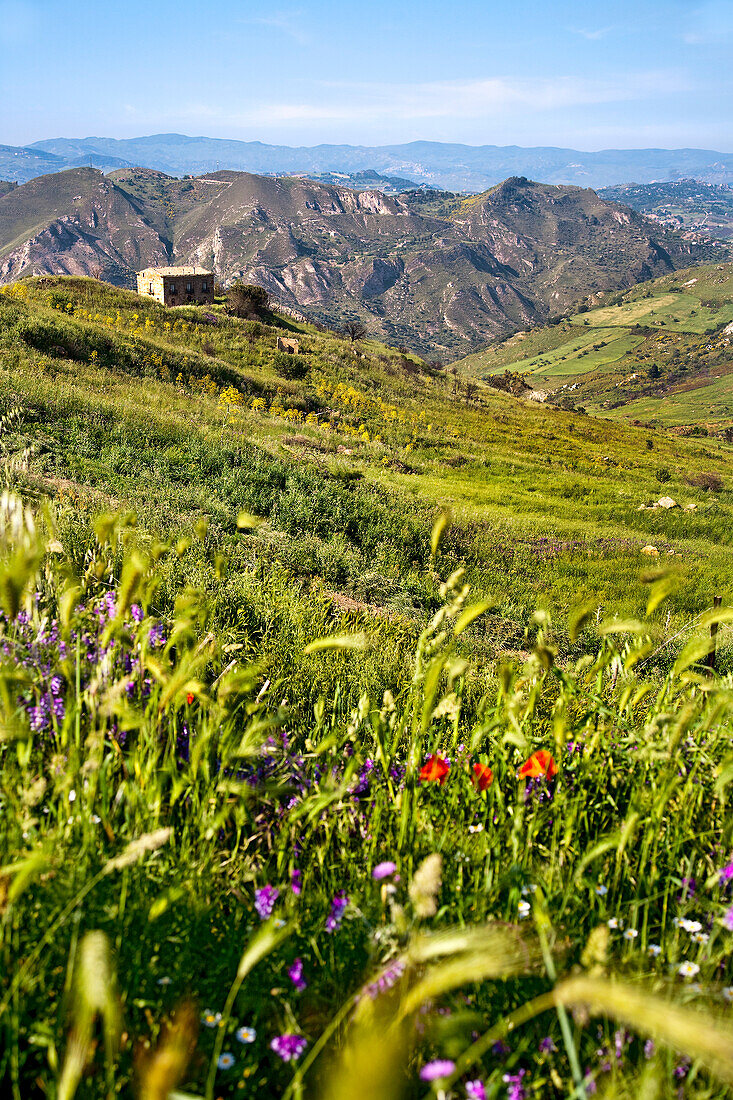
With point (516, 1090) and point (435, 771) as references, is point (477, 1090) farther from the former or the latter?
point (435, 771)

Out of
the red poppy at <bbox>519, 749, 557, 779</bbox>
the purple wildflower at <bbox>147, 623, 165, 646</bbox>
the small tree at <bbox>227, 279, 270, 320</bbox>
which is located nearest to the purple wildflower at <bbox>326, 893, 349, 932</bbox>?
the red poppy at <bbox>519, 749, 557, 779</bbox>

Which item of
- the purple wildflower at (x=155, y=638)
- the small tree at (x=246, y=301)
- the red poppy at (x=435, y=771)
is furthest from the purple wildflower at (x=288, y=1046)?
the small tree at (x=246, y=301)

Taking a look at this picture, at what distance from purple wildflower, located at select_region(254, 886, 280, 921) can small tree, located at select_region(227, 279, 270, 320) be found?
203 feet

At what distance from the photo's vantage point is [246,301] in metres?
59.4

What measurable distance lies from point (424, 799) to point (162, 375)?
24875 millimetres

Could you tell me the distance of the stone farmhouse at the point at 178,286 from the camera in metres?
60.1

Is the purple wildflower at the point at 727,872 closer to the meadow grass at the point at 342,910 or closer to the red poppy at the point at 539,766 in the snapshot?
the meadow grass at the point at 342,910

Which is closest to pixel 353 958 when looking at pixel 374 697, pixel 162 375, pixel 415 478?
pixel 374 697

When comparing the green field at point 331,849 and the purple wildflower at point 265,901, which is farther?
the purple wildflower at point 265,901

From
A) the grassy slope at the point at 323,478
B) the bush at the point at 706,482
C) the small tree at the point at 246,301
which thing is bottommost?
the bush at the point at 706,482

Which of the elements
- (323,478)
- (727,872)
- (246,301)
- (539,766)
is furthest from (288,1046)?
(246,301)

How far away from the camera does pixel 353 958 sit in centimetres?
191

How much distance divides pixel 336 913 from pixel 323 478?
14.1 m

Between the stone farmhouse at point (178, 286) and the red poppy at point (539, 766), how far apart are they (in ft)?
208
